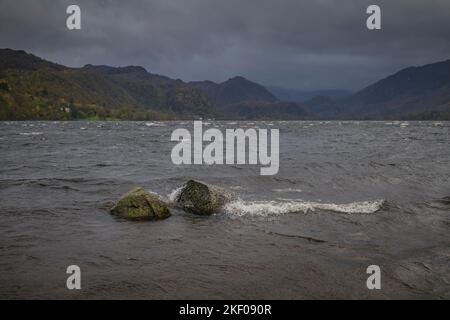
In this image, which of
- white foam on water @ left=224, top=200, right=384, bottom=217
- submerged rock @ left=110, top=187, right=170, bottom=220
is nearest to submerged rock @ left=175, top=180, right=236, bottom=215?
white foam on water @ left=224, top=200, right=384, bottom=217

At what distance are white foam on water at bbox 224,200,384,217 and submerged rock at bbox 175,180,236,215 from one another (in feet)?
1.63

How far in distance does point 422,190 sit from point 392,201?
4591mm

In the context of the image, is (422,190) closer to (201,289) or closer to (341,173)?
(341,173)

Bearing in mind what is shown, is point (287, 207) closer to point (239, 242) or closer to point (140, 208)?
point (239, 242)

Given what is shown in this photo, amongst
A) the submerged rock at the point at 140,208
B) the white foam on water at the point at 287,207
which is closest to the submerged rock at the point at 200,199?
the white foam on water at the point at 287,207

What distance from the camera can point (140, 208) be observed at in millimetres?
15867

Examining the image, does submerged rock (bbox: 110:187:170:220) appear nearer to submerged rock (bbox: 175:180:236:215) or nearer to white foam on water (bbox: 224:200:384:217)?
submerged rock (bbox: 175:180:236:215)

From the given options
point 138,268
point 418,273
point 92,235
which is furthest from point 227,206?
point 418,273

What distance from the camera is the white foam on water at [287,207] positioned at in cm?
1698

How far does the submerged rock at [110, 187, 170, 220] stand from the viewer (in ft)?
51.5

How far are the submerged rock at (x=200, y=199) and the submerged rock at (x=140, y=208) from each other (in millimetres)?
1268

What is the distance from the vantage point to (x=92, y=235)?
1344 centimetres
